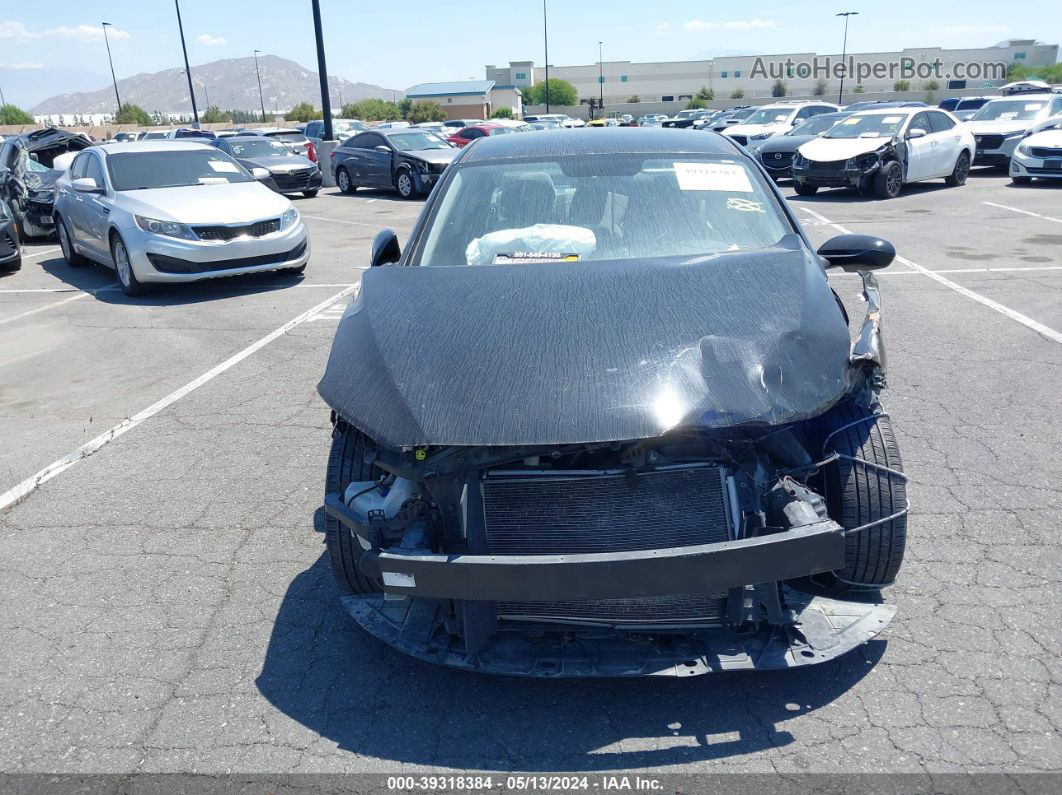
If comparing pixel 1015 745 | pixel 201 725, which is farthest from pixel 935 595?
pixel 201 725

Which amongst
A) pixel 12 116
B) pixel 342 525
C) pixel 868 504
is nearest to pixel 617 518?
pixel 868 504

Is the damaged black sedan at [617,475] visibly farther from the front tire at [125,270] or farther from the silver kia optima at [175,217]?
the front tire at [125,270]

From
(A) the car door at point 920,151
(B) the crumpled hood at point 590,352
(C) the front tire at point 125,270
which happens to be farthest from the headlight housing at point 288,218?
(A) the car door at point 920,151

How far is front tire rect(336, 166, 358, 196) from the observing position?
845 inches

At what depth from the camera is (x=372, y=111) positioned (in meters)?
76.5

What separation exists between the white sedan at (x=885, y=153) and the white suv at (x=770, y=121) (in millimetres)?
5972

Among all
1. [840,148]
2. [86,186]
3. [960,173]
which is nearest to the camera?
[86,186]

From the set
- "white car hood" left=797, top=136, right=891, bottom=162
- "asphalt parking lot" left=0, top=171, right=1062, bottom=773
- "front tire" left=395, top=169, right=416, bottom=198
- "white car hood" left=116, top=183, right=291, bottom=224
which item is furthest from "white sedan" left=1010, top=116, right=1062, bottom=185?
"white car hood" left=116, top=183, right=291, bottom=224

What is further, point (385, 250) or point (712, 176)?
point (385, 250)

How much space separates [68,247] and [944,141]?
51.7 feet

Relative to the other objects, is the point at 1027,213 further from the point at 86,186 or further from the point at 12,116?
the point at 12,116

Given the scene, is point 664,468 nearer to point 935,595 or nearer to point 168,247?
point 935,595

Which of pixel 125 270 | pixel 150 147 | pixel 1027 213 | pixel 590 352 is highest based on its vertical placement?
pixel 150 147

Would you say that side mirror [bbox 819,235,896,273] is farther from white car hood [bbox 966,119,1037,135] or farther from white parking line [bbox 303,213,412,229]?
white car hood [bbox 966,119,1037,135]
